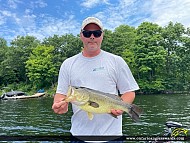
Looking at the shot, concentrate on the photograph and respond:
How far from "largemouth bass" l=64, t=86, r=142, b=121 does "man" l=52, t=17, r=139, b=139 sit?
81mm

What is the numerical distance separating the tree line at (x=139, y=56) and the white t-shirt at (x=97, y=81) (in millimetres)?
39548

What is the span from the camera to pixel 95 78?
2.46 m

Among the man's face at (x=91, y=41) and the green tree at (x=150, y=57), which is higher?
the green tree at (x=150, y=57)

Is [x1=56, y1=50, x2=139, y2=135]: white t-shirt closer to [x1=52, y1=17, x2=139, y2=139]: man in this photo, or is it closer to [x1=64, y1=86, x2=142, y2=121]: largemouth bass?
[x1=52, y1=17, x2=139, y2=139]: man

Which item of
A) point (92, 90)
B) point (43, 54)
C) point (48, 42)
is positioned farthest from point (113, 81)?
point (48, 42)

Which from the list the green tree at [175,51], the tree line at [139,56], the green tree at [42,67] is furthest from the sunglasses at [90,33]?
the green tree at [42,67]

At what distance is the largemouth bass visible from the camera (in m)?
2.25

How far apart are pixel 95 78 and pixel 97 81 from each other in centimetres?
3

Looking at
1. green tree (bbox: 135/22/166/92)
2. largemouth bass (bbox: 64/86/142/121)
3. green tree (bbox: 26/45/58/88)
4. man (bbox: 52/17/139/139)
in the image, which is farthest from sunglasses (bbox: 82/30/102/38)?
green tree (bbox: 26/45/58/88)

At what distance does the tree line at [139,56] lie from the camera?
43312mm

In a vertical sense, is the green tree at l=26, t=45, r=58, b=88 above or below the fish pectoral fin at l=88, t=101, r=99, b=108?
above

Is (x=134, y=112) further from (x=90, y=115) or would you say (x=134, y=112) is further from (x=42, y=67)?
(x=42, y=67)

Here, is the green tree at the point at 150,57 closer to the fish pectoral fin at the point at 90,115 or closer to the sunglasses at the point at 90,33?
the sunglasses at the point at 90,33

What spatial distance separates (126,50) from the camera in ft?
146
